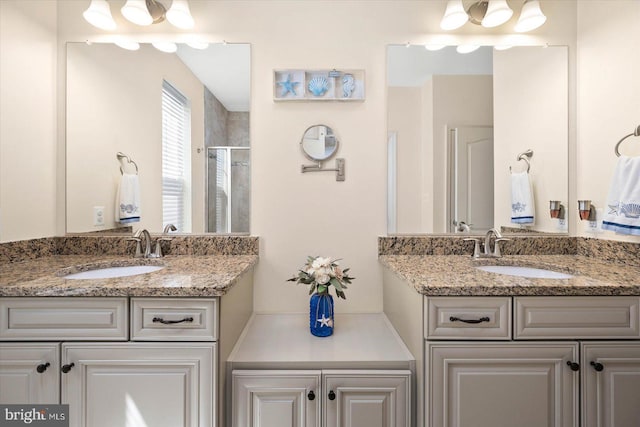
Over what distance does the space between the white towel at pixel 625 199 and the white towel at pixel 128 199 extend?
231 centimetres

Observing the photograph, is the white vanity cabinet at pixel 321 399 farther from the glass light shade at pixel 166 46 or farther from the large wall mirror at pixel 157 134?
the glass light shade at pixel 166 46

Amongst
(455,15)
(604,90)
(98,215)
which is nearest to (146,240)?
(98,215)

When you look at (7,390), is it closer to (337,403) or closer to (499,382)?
(337,403)

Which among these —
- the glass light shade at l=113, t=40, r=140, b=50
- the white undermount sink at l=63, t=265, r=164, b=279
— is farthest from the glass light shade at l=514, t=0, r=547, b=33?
the white undermount sink at l=63, t=265, r=164, b=279

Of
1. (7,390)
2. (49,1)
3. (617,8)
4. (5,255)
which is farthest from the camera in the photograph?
(49,1)

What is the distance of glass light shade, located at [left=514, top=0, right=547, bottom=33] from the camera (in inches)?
67.2

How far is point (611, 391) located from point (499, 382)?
1.34ft

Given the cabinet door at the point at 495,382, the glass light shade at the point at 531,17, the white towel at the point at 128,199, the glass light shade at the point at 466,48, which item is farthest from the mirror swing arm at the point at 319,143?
the glass light shade at the point at 531,17

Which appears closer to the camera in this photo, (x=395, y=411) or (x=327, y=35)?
(x=395, y=411)

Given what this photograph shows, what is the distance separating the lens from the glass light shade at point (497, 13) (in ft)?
5.51

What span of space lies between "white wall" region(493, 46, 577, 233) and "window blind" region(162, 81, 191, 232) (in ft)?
5.57

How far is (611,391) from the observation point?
1158 millimetres

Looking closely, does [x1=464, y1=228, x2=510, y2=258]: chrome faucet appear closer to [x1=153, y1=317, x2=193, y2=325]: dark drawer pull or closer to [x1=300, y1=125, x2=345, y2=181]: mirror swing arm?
[x1=300, y1=125, x2=345, y2=181]: mirror swing arm

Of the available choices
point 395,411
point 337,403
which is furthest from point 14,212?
point 395,411
